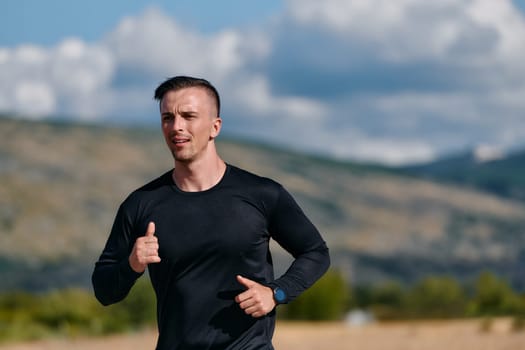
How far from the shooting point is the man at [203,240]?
5.83 m

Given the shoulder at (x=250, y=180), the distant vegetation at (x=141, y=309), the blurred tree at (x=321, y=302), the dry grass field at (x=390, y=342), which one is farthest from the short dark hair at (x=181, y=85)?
the blurred tree at (x=321, y=302)

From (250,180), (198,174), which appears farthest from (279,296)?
(198,174)

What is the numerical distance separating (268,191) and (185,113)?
2.02ft

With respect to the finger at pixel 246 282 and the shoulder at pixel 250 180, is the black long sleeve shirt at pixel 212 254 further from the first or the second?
the finger at pixel 246 282

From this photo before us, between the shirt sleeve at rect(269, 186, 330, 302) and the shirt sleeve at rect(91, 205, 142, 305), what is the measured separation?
0.78 metres

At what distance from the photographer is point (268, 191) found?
5977 millimetres

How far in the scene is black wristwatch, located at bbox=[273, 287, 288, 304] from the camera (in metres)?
5.74

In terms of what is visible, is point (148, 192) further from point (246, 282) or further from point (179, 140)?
point (246, 282)

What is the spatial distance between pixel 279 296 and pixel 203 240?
494 mm

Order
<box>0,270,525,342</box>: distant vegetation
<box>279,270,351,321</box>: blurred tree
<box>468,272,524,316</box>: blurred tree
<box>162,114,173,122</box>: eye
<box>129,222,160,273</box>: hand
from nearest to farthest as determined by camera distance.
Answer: <box>129,222,160,273</box>: hand, <box>162,114,173,122</box>: eye, <box>0,270,525,342</box>: distant vegetation, <box>468,272,524,316</box>: blurred tree, <box>279,270,351,321</box>: blurred tree

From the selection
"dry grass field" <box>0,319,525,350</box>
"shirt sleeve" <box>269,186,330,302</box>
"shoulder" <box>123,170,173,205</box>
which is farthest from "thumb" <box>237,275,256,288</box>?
"dry grass field" <box>0,319,525,350</box>

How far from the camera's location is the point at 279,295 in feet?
18.9

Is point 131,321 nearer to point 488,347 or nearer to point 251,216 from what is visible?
point 488,347

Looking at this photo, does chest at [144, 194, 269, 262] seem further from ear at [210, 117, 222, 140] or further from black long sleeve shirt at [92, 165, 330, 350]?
ear at [210, 117, 222, 140]
